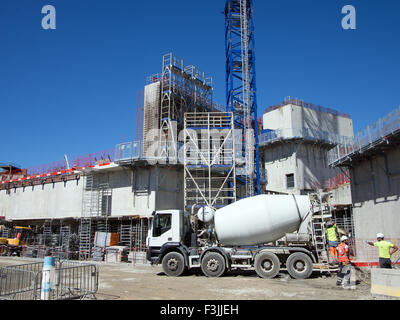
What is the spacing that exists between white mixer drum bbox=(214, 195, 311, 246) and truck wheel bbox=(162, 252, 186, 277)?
237 centimetres

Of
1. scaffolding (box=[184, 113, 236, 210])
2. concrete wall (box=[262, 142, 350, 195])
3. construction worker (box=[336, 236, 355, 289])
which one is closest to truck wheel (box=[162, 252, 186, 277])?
construction worker (box=[336, 236, 355, 289])

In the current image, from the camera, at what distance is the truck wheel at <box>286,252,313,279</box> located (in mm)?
13547

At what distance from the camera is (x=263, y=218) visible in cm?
1436

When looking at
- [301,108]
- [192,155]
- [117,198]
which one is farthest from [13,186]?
[301,108]

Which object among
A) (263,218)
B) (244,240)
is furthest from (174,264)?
(263,218)

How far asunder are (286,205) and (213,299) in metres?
6.32

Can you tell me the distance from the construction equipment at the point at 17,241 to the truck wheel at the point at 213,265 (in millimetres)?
23143

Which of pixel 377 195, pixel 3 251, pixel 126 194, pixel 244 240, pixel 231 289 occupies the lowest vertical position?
pixel 3 251

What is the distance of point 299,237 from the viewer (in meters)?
14.3

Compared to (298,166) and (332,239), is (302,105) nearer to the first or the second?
(298,166)

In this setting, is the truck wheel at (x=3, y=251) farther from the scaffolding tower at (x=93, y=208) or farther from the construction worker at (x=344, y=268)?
the construction worker at (x=344, y=268)

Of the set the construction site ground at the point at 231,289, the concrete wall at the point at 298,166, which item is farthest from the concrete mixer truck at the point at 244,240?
the concrete wall at the point at 298,166

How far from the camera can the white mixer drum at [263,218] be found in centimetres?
1434

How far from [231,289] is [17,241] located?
2764 cm
